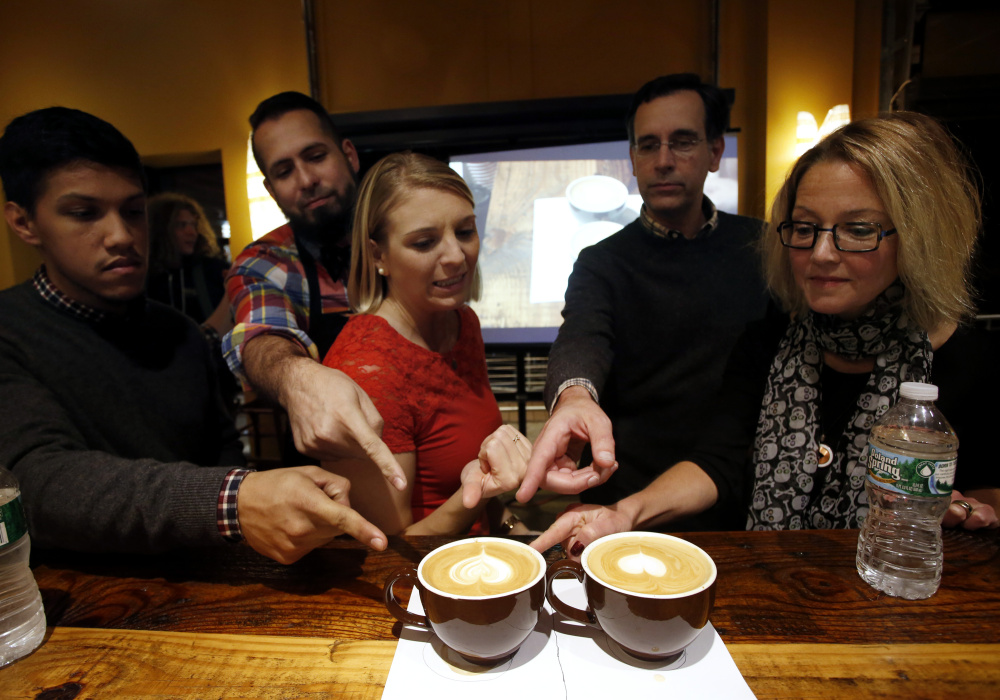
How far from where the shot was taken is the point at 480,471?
3.33ft

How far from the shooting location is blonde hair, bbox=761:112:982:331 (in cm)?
102

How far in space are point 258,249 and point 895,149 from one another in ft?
5.58

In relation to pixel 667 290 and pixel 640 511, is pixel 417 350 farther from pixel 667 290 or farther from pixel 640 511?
pixel 667 290

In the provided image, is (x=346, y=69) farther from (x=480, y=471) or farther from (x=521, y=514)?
(x=480, y=471)

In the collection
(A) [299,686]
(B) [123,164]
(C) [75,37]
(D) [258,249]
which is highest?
(C) [75,37]

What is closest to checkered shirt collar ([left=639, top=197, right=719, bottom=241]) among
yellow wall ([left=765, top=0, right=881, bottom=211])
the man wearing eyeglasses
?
the man wearing eyeglasses

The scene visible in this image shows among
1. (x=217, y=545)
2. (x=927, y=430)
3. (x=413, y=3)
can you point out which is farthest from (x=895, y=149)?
(x=413, y=3)

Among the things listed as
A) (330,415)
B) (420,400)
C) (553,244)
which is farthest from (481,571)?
(553,244)

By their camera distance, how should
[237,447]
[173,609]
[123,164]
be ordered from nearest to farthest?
[173,609]
[123,164]
[237,447]

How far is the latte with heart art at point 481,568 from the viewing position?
2.15ft

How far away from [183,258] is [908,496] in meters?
3.89

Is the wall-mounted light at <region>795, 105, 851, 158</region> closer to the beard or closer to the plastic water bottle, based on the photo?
→ the beard

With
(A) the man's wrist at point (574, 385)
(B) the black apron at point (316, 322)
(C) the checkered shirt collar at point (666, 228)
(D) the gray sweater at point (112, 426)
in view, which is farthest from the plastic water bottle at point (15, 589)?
(C) the checkered shirt collar at point (666, 228)

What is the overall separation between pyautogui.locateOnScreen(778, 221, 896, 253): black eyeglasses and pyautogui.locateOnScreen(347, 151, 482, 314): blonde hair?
786mm
